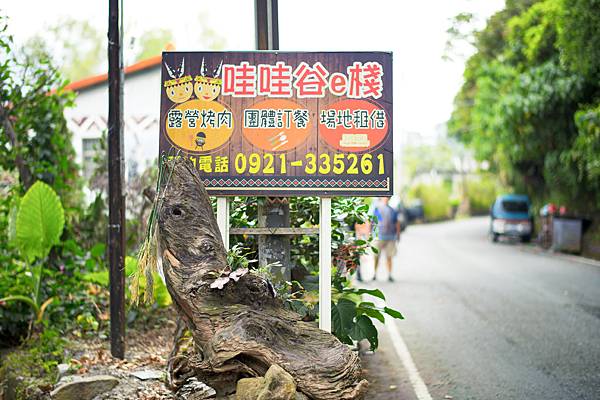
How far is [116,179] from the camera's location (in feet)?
23.1

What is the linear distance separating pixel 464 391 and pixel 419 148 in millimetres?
67512

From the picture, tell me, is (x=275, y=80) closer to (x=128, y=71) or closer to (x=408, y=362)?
(x=408, y=362)

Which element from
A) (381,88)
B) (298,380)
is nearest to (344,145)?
(381,88)

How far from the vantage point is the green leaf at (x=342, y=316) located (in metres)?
6.61

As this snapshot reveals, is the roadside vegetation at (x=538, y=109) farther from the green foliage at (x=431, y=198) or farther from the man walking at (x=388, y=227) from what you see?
the green foliage at (x=431, y=198)

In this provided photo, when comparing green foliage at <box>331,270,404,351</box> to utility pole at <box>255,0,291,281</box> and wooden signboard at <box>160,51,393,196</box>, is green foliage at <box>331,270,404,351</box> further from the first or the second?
wooden signboard at <box>160,51,393,196</box>

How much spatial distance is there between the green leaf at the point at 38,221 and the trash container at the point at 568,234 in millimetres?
18500

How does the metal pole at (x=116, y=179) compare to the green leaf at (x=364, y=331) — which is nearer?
the green leaf at (x=364, y=331)

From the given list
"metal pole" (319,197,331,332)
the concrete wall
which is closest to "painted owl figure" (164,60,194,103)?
"metal pole" (319,197,331,332)

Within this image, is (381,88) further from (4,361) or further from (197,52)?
(4,361)

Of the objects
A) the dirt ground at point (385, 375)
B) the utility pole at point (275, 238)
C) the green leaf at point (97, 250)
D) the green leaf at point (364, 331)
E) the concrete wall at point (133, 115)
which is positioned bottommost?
the dirt ground at point (385, 375)

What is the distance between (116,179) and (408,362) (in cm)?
395

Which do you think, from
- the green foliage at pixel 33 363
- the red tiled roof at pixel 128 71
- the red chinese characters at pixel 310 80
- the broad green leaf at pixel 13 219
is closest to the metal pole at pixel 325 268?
the red chinese characters at pixel 310 80

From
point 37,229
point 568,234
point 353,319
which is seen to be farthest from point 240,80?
point 568,234
